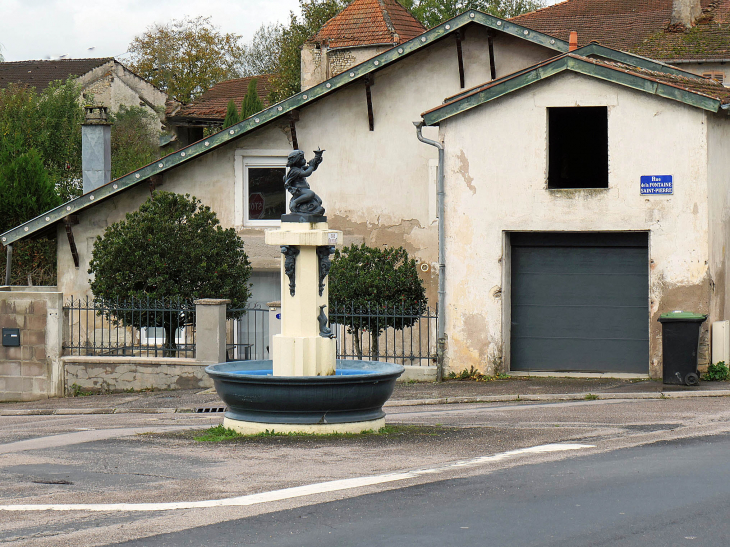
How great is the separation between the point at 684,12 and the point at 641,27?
1.91 metres

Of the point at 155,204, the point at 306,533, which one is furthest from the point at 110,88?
the point at 306,533

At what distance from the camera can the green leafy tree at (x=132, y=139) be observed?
38.3m

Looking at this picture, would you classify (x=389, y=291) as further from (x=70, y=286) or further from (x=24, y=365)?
(x=70, y=286)

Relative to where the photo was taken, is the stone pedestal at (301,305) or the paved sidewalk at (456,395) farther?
the paved sidewalk at (456,395)

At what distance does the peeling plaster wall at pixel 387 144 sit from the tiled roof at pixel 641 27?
274 inches

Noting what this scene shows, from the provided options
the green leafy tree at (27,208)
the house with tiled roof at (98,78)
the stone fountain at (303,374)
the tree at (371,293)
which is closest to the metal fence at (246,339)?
the tree at (371,293)

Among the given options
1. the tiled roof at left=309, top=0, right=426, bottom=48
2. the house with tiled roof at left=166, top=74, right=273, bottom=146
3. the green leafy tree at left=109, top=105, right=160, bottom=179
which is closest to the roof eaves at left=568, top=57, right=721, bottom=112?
the tiled roof at left=309, top=0, right=426, bottom=48

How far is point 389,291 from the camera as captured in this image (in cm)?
1733

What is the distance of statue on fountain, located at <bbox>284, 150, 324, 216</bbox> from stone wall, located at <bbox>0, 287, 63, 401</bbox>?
8.10m

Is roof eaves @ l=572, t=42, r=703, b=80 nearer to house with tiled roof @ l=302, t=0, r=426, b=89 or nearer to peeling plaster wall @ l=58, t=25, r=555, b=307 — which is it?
peeling plaster wall @ l=58, t=25, r=555, b=307

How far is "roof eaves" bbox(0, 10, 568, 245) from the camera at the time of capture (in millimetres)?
20000

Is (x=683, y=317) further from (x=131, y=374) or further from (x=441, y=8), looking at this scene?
(x=441, y=8)

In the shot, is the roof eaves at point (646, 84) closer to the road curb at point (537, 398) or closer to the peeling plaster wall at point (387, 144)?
the road curb at point (537, 398)

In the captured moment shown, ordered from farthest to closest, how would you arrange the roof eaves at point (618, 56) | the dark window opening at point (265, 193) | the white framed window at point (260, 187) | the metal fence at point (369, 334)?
1. the dark window opening at point (265, 193)
2. the white framed window at point (260, 187)
3. the roof eaves at point (618, 56)
4. the metal fence at point (369, 334)
